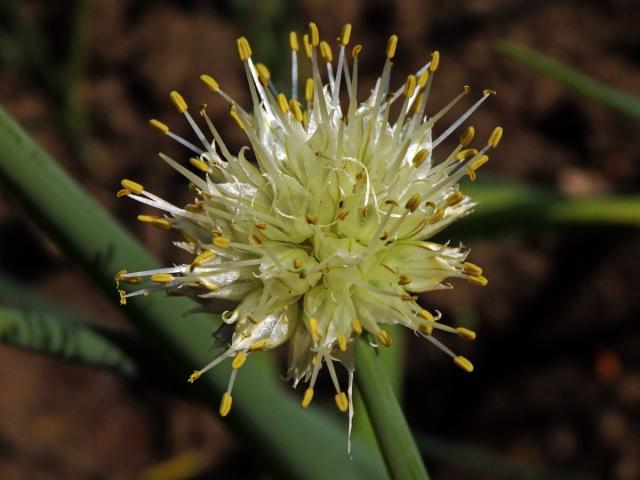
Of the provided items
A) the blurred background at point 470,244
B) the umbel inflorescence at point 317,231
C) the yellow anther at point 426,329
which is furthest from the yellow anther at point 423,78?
the blurred background at point 470,244

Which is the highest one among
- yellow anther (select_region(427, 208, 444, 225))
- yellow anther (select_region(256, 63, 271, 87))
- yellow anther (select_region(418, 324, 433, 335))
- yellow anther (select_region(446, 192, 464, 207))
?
yellow anther (select_region(256, 63, 271, 87))

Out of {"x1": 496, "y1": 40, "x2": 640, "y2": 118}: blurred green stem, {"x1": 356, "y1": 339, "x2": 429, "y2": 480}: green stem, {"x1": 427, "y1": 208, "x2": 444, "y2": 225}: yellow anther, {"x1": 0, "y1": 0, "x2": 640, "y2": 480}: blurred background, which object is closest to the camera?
{"x1": 356, "y1": 339, "x2": 429, "y2": 480}: green stem

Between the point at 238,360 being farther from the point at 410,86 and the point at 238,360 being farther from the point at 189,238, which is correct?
the point at 410,86

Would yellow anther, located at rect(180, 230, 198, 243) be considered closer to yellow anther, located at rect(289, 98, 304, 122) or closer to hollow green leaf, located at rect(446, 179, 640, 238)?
yellow anther, located at rect(289, 98, 304, 122)

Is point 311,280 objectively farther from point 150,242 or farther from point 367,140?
point 150,242

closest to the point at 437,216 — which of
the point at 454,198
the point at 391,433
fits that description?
the point at 454,198

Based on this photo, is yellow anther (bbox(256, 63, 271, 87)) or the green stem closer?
the green stem

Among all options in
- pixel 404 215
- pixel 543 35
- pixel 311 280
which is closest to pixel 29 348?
pixel 311 280

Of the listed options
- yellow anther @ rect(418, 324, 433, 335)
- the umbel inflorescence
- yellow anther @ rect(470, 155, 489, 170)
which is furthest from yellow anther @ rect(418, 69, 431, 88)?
yellow anther @ rect(418, 324, 433, 335)
